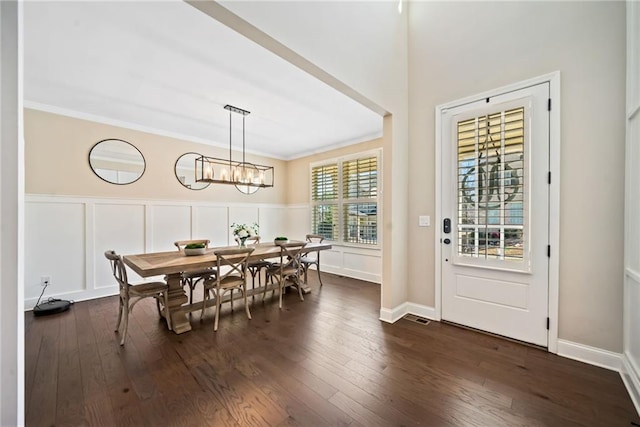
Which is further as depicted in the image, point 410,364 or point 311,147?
point 311,147

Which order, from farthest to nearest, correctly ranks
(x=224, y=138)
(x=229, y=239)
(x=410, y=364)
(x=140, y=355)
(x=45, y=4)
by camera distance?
(x=229, y=239) < (x=224, y=138) < (x=140, y=355) < (x=410, y=364) < (x=45, y=4)

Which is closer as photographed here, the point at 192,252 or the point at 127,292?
the point at 127,292

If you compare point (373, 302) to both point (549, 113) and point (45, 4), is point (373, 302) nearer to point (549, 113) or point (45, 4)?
point (549, 113)

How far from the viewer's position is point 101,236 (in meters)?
3.83

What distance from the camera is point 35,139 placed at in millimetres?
3342

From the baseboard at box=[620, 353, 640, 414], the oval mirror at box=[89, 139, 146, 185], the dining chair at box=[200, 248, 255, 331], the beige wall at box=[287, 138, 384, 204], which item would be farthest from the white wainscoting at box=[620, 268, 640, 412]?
the oval mirror at box=[89, 139, 146, 185]

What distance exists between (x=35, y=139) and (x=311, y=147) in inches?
165

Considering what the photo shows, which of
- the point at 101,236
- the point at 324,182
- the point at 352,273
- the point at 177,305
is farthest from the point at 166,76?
the point at 352,273

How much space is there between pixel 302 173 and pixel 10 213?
5284mm

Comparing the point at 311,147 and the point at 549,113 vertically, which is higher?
the point at 311,147

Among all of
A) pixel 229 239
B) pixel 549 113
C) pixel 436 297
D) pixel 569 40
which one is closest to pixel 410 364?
pixel 436 297

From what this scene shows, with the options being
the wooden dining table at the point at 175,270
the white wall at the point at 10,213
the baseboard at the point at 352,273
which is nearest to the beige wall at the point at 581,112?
the baseboard at the point at 352,273

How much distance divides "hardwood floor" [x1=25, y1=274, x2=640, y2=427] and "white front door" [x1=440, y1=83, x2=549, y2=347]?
0.26m

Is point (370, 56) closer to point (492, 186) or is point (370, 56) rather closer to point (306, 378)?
point (492, 186)
